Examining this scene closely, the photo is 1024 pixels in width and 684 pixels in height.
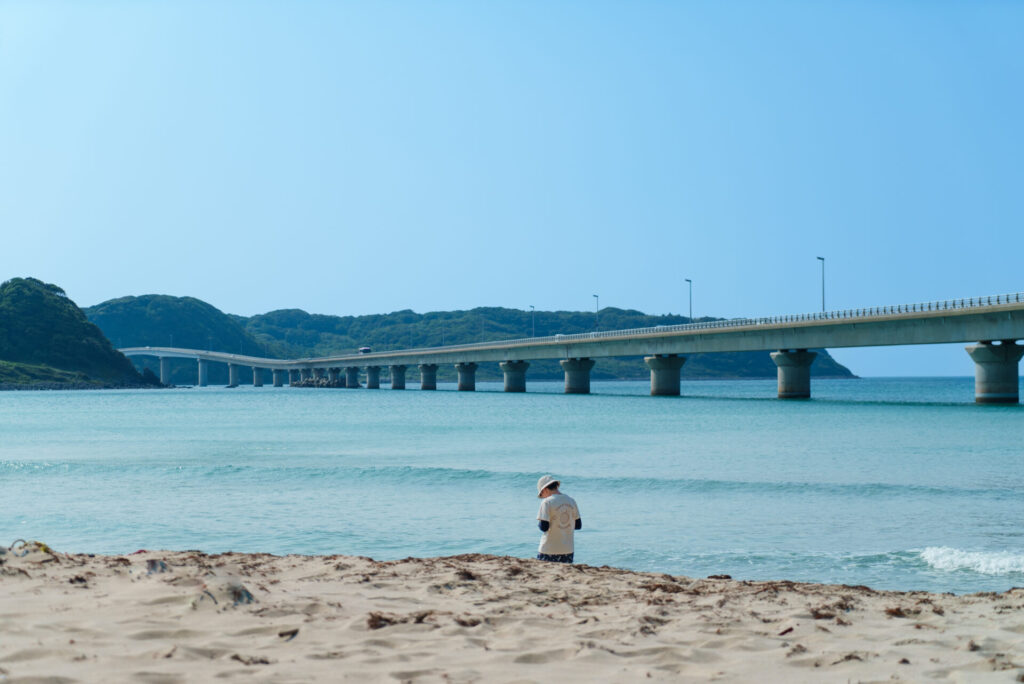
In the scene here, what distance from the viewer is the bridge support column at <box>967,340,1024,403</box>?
67.0 metres

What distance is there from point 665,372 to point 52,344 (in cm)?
11904

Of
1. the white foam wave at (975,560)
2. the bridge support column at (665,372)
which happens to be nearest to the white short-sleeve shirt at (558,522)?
the white foam wave at (975,560)

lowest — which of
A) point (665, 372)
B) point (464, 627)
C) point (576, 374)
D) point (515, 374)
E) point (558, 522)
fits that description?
point (464, 627)

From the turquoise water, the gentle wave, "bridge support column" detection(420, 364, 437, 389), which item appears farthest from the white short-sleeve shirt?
"bridge support column" detection(420, 364, 437, 389)

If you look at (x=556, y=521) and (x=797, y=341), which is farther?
(x=797, y=341)

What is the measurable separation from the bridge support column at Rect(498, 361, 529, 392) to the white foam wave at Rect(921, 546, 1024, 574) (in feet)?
375

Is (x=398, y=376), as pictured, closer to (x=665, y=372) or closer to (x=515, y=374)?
(x=515, y=374)

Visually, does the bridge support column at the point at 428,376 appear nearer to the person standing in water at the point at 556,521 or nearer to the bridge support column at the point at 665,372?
the bridge support column at the point at 665,372

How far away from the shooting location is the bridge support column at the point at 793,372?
8519 centimetres

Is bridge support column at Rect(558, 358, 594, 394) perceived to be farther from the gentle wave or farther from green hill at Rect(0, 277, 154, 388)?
green hill at Rect(0, 277, 154, 388)

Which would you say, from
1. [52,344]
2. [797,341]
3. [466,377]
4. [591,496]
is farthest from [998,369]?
[52,344]

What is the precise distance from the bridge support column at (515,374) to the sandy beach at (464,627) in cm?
11733

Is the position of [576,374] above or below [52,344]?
below

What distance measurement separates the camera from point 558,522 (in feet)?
37.8
